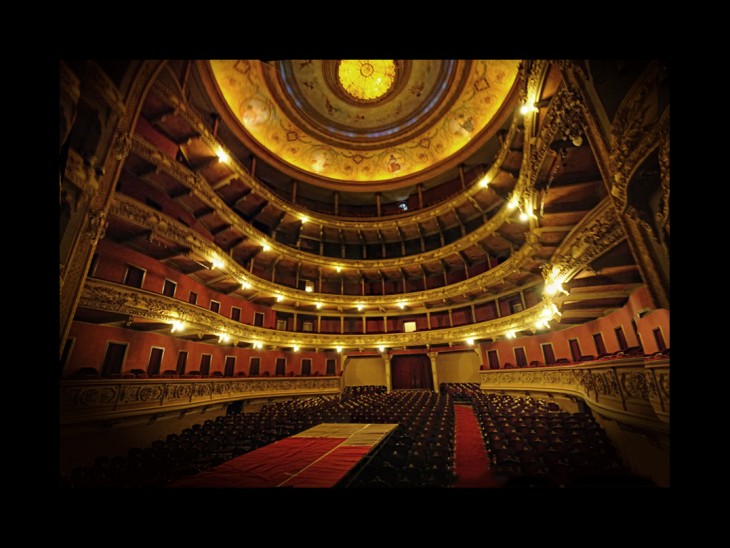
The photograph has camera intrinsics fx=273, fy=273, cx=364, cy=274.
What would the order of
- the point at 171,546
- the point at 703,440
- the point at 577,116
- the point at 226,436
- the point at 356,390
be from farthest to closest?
1. the point at 356,390
2. the point at 226,436
3. the point at 577,116
4. the point at 171,546
5. the point at 703,440

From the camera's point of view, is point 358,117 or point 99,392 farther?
point 358,117

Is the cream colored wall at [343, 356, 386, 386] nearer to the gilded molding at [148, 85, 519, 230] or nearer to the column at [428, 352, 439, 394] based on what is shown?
the column at [428, 352, 439, 394]

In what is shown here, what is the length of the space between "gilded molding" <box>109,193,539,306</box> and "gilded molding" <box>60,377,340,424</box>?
5.39 metres

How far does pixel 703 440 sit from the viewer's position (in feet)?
7.01

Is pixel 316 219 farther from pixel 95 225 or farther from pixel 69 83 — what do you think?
pixel 69 83

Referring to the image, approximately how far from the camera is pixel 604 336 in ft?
36.8

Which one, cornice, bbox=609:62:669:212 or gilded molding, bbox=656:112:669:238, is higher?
cornice, bbox=609:62:669:212

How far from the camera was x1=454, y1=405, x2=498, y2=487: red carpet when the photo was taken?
560cm

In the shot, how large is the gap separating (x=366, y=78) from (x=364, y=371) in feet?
75.4

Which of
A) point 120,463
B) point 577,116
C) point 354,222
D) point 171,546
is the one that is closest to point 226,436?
point 120,463

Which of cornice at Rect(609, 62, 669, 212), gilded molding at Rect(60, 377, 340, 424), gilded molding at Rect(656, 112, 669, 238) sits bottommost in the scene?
gilded molding at Rect(60, 377, 340, 424)

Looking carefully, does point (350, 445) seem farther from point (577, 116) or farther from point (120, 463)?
point (577, 116)

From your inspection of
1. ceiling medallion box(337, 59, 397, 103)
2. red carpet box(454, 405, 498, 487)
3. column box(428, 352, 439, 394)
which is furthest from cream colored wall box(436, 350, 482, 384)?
ceiling medallion box(337, 59, 397, 103)

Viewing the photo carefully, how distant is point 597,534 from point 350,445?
637 cm
